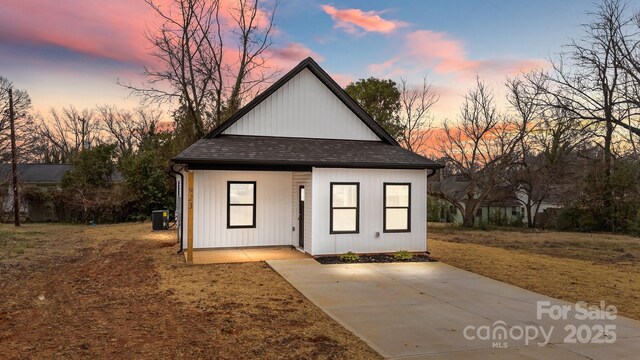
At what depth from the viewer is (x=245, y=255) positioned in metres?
12.4

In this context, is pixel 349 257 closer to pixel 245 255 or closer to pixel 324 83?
pixel 245 255

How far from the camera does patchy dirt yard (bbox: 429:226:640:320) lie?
28.2 feet

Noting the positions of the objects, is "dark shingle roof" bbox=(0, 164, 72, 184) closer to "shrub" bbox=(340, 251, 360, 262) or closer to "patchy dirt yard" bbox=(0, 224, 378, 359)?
"patchy dirt yard" bbox=(0, 224, 378, 359)

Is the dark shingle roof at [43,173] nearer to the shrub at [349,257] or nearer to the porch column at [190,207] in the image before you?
the porch column at [190,207]

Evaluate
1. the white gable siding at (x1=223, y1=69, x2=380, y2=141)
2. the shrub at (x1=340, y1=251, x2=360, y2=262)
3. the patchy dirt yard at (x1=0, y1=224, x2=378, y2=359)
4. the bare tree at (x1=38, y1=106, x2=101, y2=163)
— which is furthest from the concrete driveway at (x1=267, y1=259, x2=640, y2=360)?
the bare tree at (x1=38, y1=106, x2=101, y2=163)

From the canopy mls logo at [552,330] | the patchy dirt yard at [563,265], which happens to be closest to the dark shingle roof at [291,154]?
the patchy dirt yard at [563,265]

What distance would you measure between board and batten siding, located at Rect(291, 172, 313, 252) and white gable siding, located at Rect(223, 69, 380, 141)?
1764 mm

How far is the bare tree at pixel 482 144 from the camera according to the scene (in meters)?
25.8

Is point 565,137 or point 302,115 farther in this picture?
point 565,137

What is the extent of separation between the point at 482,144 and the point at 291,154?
18303 mm

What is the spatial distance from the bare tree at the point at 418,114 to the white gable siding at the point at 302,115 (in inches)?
614

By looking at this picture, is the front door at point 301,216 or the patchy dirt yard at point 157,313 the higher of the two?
the front door at point 301,216

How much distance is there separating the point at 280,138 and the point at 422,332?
367 inches

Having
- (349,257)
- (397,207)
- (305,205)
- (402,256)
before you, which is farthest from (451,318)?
(305,205)
